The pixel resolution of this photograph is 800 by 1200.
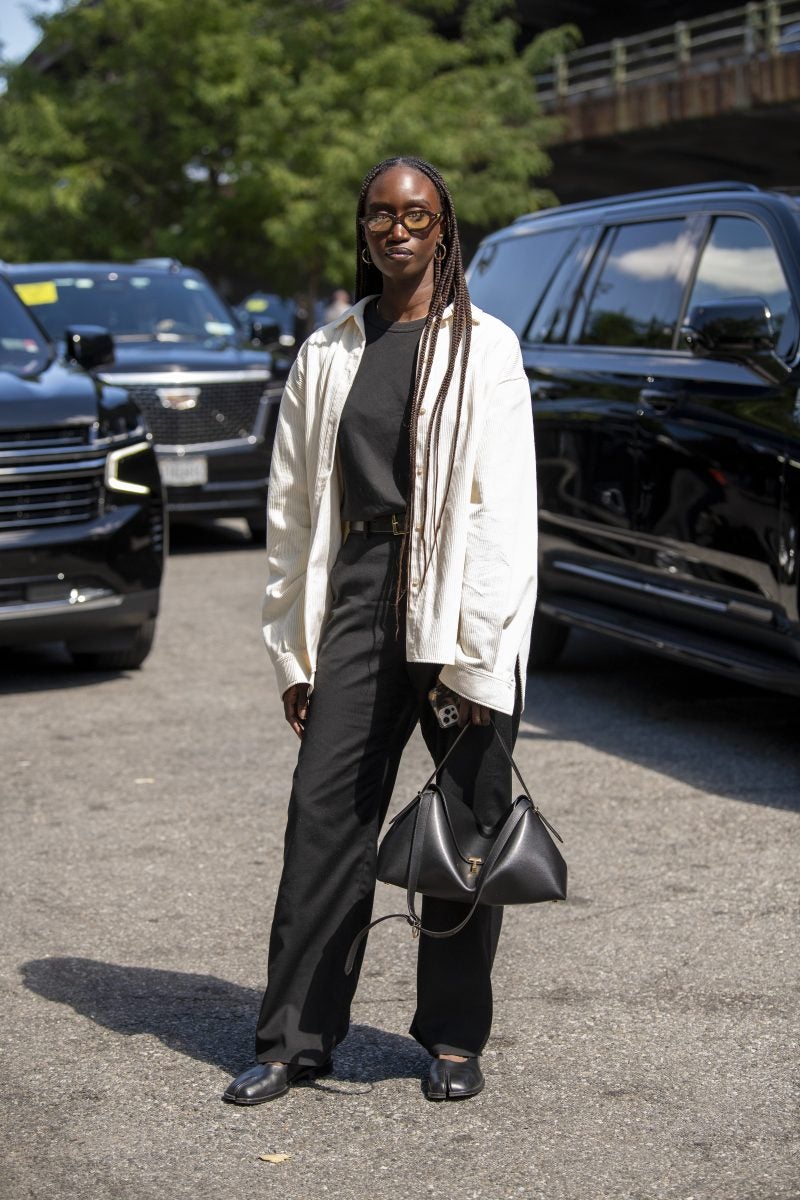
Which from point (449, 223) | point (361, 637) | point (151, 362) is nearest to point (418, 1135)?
point (361, 637)

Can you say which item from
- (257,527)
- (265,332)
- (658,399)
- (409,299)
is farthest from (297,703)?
(265,332)

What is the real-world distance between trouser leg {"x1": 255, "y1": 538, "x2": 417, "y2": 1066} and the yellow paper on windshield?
9836 mm

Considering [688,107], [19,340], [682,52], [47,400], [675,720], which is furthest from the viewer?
[682,52]

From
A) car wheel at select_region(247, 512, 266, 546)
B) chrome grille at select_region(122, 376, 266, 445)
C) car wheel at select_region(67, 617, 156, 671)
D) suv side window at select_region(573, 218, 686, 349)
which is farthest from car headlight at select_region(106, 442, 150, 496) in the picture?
car wheel at select_region(247, 512, 266, 546)

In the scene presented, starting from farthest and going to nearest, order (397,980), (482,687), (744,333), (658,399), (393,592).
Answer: (658,399) → (744,333) → (397,980) → (393,592) → (482,687)

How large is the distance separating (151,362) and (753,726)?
6.75 metres

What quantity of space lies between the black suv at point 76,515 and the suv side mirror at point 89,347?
33 centimetres

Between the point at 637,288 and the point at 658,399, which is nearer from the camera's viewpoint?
the point at 658,399

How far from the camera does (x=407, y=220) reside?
3.66 meters

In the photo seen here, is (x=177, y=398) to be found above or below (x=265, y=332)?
below

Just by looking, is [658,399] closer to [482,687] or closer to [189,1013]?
[189,1013]

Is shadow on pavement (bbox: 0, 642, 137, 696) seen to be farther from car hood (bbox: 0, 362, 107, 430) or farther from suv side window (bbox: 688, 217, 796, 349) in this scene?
suv side window (bbox: 688, 217, 796, 349)

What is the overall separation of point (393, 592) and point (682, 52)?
33.3m

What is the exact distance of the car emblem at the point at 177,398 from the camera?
503 inches
